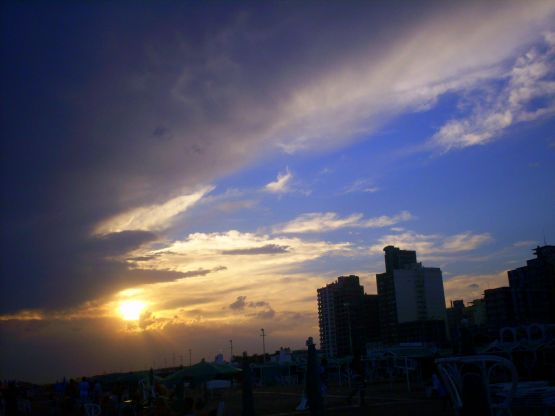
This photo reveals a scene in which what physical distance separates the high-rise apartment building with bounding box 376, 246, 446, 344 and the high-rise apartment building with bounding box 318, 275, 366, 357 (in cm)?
670

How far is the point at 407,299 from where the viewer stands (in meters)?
138

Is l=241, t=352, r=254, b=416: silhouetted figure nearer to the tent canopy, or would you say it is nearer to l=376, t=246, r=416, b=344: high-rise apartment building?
the tent canopy

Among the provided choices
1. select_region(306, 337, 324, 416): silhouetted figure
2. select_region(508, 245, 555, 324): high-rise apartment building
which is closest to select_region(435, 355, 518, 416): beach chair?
select_region(306, 337, 324, 416): silhouetted figure

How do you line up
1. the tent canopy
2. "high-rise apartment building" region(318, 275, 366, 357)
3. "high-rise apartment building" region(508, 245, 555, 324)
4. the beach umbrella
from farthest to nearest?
1. "high-rise apartment building" region(318, 275, 366, 357)
2. "high-rise apartment building" region(508, 245, 555, 324)
3. the beach umbrella
4. the tent canopy

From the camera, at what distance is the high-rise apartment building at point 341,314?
147250mm

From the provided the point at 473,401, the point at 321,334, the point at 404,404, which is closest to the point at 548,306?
the point at 321,334

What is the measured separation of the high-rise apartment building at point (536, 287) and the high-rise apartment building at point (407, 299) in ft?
94.6

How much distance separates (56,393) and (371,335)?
123 meters

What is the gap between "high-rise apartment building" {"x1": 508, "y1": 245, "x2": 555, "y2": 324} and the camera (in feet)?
320

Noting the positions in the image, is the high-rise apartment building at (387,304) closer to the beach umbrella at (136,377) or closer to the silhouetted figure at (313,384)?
the beach umbrella at (136,377)

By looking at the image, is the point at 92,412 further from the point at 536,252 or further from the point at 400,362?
the point at 536,252

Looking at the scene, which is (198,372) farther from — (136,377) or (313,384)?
(313,384)

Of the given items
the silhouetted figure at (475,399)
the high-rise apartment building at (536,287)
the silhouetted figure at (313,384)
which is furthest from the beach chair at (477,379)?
the high-rise apartment building at (536,287)

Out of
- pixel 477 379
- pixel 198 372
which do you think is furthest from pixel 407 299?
pixel 477 379
